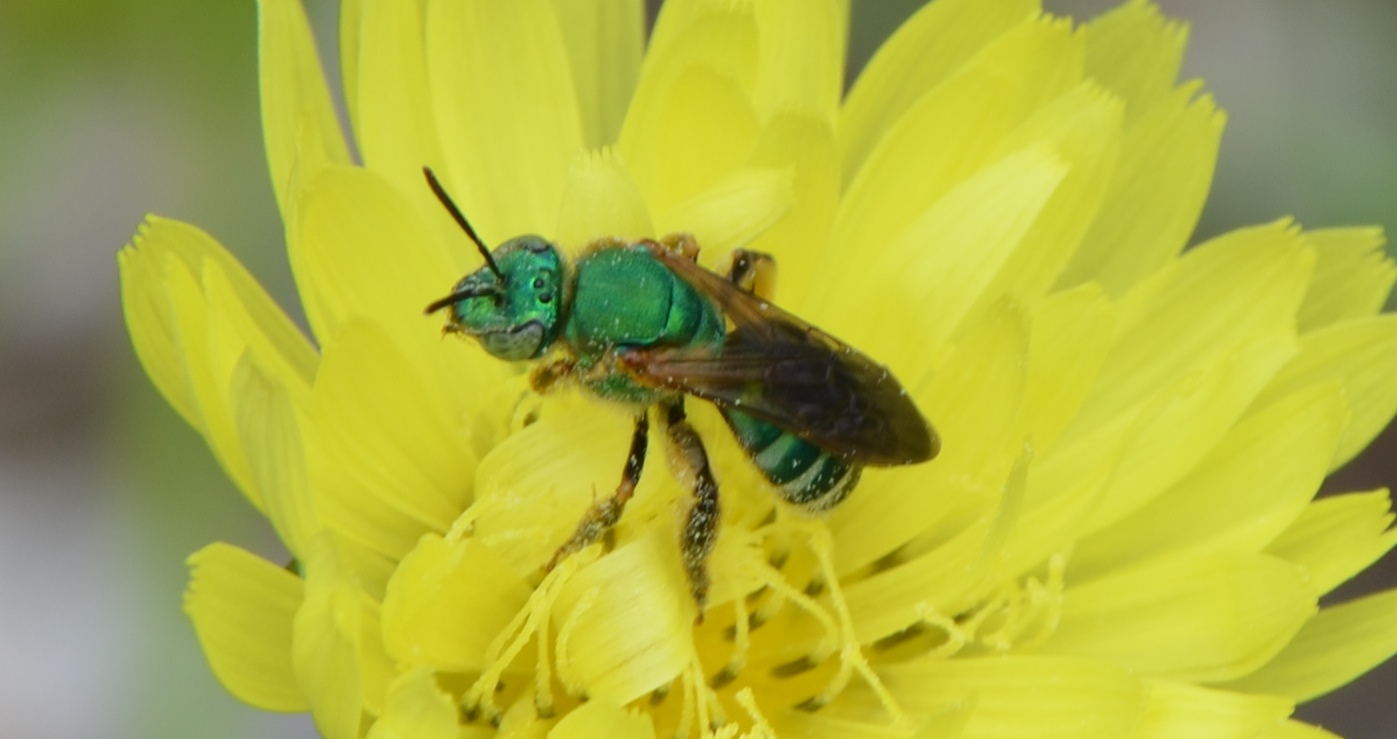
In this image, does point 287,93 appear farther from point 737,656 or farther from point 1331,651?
point 1331,651

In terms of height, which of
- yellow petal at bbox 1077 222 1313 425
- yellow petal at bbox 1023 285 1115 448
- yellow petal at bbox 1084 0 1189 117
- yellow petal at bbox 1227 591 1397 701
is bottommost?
yellow petal at bbox 1227 591 1397 701

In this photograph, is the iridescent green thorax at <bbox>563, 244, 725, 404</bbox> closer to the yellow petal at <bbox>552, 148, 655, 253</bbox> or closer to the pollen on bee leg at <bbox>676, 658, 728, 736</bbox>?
the yellow petal at <bbox>552, 148, 655, 253</bbox>

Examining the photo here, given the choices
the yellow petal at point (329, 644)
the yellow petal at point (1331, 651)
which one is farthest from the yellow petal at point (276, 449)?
the yellow petal at point (1331, 651)

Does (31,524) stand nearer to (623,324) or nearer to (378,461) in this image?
(378,461)

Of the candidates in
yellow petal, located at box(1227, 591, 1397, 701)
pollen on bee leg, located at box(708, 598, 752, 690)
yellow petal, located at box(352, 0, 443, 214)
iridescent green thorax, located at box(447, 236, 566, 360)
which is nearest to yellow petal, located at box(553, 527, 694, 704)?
pollen on bee leg, located at box(708, 598, 752, 690)

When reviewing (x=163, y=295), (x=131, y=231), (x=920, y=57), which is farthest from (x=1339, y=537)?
A: (x=131, y=231)

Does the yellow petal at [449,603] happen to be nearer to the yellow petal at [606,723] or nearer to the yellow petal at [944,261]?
the yellow petal at [606,723]

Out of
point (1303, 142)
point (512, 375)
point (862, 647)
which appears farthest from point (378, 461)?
point (1303, 142)
